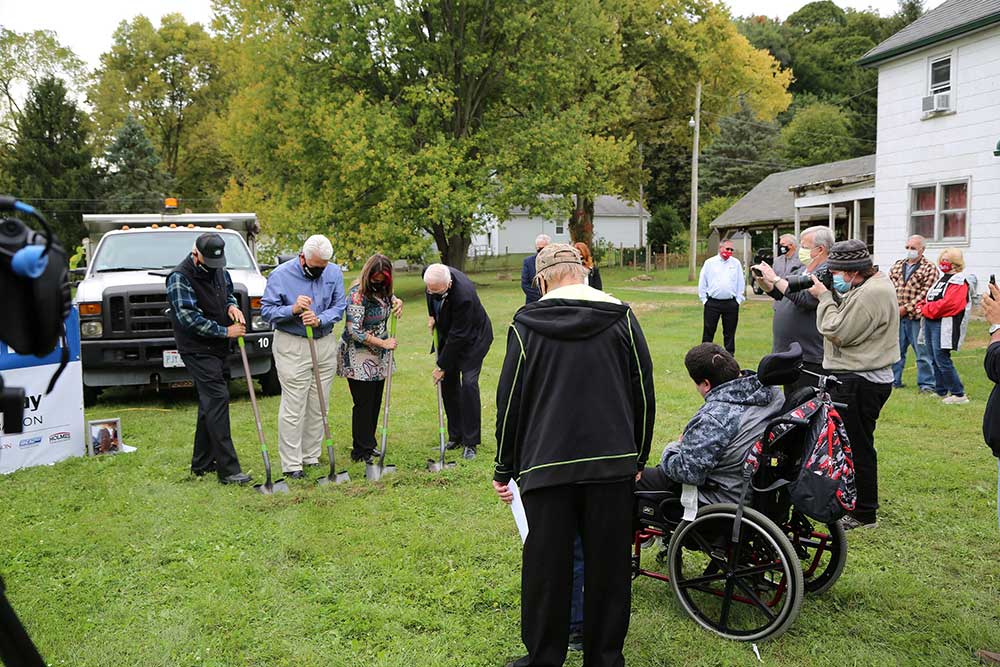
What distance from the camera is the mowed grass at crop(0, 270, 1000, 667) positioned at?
390 centimetres

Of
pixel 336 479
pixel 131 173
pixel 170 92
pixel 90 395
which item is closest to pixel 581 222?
pixel 131 173

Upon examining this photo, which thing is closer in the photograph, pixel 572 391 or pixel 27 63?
pixel 572 391

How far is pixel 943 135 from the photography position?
18391 millimetres

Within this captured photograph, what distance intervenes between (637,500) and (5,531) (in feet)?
14.5

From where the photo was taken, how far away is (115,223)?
11828mm

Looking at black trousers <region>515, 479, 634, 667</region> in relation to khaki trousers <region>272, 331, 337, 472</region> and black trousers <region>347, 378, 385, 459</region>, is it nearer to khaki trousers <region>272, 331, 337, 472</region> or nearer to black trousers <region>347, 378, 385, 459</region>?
khaki trousers <region>272, 331, 337, 472</region>

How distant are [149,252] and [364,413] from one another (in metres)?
5.42

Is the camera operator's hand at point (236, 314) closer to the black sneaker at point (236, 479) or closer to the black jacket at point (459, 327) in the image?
the black sneaker at point (236, 479)

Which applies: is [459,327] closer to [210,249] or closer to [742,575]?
[210,249]

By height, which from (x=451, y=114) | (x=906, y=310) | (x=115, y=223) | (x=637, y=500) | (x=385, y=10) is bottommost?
(x=637, y=500)

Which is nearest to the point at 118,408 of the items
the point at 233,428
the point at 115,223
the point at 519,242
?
the point at 233,428

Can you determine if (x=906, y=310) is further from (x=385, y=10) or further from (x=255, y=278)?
(x=385, y=10)

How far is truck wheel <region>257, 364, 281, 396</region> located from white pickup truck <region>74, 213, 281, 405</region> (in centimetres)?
1

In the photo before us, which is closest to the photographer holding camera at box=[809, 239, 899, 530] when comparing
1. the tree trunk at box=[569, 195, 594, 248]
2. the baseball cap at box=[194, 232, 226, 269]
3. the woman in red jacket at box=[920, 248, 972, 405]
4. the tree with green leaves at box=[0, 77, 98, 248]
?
the woman in red jacket at box=[920, 248, 972, 405]
